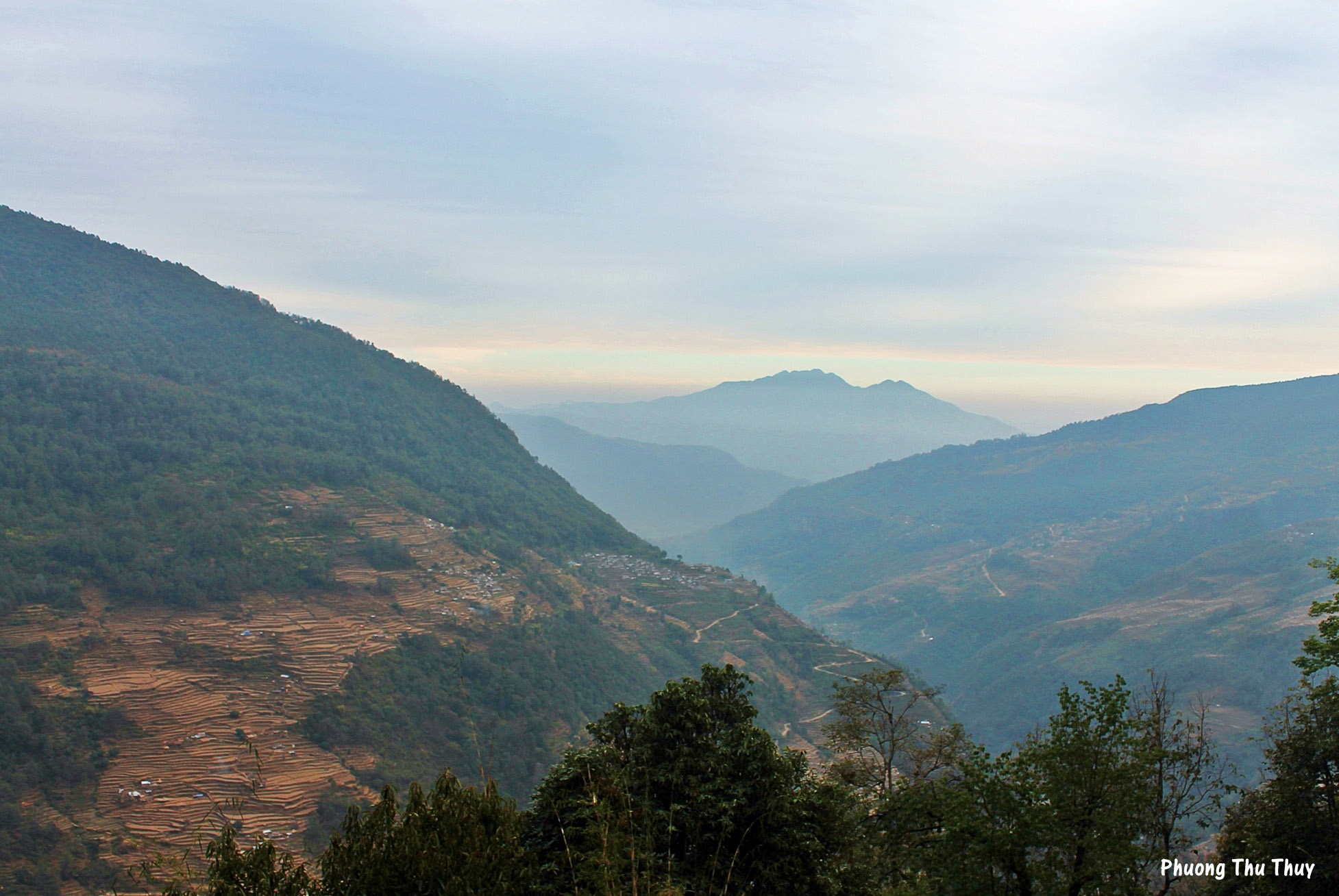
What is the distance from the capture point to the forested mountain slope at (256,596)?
40469mm

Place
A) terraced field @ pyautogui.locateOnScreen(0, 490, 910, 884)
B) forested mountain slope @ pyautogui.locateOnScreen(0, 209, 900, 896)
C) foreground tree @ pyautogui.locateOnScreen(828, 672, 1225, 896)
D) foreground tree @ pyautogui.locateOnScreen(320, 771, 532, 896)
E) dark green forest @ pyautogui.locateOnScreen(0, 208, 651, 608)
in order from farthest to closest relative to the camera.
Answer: dark green forest @ pyautogui.locateOnScreen(0, 208, 651, 608) → forested mountain slope @ pyautogui.locateOnScreen(0, 209, 900, 896) → terraced field @ pyautogui.locateOnScreen(0, 490, 910, 884) → foreground tree @ pyautogui.locateOnScreen(828, 672, 1225, 896) → foreground tree @ pyautogui.locateOnScreen(320, 771, 532, 896)

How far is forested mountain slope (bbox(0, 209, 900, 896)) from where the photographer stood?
40469 millimetres

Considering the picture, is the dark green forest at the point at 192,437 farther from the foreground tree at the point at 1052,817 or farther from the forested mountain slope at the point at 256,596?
the foreground tree at the point at 1052,817

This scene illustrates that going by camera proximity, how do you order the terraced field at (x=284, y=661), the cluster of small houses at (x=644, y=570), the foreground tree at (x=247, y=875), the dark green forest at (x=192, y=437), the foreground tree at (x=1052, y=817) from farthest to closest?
the cluster of small houses at (x=644, y=570)
the dark green forest at (x=192, y=437)
the terraced field at (x=284, y=661)
the foreground tree at (x=1052, y=817)
the foreground tree at (x=247, y=875)

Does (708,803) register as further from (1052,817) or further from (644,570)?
(644,570)

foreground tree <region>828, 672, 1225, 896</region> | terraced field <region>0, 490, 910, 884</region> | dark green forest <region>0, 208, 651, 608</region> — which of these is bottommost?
terraced field <region>0, 490, 910, 884</region>

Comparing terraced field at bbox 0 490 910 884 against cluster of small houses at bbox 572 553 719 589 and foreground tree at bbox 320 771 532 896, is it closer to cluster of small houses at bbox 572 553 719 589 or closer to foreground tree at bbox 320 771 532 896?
foreground tree at bbox 320 771 532 896

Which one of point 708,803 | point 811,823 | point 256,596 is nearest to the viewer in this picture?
point 708,803

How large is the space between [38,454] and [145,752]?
124 feet

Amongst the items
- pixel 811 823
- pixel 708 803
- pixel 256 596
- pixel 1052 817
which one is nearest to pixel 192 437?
pixel 256 596

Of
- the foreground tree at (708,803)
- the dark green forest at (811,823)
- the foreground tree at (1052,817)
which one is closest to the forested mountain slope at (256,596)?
the foreground tree at (708,803)

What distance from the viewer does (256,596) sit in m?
60.3

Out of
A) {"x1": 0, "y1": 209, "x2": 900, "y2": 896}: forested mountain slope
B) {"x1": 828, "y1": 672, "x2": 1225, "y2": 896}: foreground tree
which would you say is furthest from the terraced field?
{"x1": 828, "y1": 672, "x2": 1225, "y2": 896}: foreground tree

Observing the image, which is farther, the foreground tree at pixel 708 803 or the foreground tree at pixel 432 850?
the foreground tree at pixel 708 803
